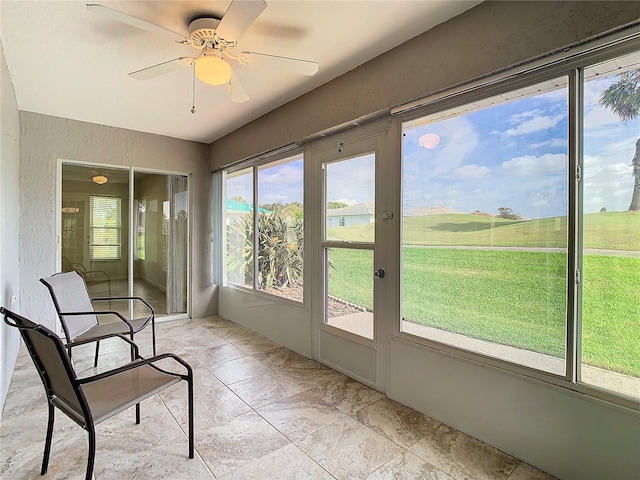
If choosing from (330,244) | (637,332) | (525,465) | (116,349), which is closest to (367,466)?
(525,465)

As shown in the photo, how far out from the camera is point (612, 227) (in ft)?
5.09

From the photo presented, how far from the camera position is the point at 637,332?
1.48 meters

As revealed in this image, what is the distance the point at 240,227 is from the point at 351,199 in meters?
2.13

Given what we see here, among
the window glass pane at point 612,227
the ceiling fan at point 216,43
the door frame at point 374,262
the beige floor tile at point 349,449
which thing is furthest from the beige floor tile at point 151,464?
the ceiling fan at point 216,43

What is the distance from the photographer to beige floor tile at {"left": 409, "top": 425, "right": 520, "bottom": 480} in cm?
169

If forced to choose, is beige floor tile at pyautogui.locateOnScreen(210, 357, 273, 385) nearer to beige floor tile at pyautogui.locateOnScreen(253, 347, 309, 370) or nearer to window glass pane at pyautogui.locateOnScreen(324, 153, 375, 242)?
beige floor tile at pyautogui.locateOnScreen(253, 347, 309, 370)

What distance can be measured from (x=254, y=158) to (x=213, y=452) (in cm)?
309

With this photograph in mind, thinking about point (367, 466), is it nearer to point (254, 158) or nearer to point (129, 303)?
point (254, 158)

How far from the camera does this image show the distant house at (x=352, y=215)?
2.66 m

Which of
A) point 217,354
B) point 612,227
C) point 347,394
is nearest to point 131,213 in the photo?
point 217,354

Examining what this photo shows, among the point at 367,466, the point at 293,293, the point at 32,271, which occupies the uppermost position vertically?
the point at 32,271

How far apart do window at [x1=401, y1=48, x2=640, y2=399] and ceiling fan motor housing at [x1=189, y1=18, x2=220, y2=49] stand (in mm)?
1419

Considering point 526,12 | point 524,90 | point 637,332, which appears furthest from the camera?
point 524,90

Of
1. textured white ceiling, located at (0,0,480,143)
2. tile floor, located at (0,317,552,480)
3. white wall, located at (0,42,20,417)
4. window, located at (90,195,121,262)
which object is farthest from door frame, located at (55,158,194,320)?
tile floor, located at (0,317,552,480)
